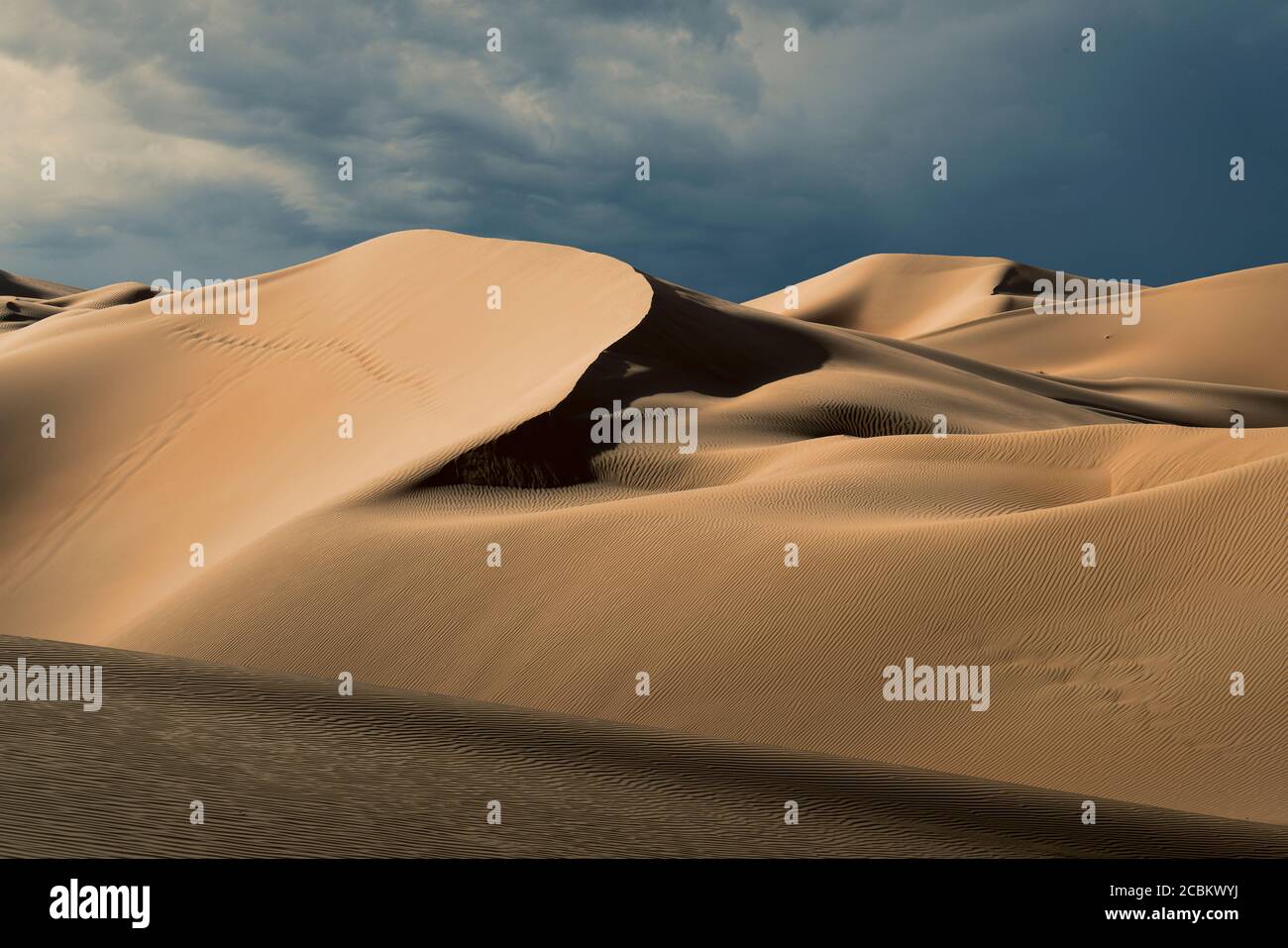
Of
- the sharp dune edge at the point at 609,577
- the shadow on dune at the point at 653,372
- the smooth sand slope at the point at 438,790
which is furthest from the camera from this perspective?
the shadow on dune at the point at 653,372

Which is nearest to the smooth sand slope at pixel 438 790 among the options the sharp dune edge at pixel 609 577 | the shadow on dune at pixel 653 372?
the sharp dune edge at pixel 609 577

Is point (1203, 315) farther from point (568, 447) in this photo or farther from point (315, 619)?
point (315, 619)

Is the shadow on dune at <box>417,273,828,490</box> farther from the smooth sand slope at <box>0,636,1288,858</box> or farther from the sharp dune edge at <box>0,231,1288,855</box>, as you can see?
the smooth sand slope at <box>0,636,1288,858</box>

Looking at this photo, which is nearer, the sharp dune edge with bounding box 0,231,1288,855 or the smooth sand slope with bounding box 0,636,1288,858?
the smooth sand slope with bounding box 0,636,1288,858

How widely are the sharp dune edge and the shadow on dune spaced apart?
0.07 metres

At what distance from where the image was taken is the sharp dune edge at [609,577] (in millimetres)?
5719

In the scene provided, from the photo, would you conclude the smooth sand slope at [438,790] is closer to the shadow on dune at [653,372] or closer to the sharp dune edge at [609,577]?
the sharp dune edge at [609,577]

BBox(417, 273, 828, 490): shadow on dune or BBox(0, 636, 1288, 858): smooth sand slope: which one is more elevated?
BBox(417, 273, 828, 490): shadow on dune

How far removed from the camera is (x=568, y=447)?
16.2 meters

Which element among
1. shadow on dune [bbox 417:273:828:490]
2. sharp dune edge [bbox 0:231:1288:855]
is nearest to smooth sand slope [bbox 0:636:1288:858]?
sharp dune edge [bbox 0:231:1288:855]

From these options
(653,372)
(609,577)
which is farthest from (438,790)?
(653,372)

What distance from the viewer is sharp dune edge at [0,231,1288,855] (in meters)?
5.72

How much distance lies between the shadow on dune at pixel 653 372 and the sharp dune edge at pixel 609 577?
0.07m
